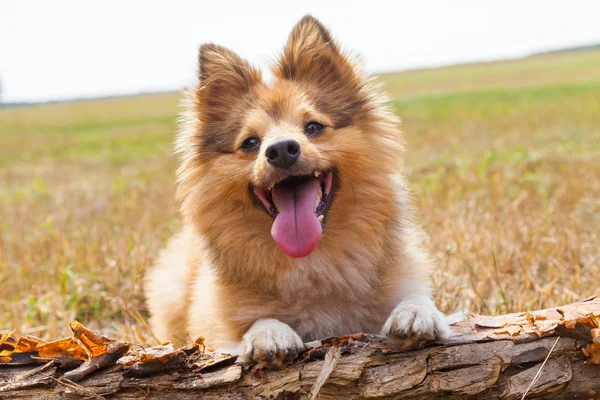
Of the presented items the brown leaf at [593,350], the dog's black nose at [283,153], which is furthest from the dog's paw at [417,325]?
the dog's black nose at [283,153]

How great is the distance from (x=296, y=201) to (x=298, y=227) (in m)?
0.17

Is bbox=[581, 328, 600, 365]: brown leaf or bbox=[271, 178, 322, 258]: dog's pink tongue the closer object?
bbox=[581, 328, 600, 365]: brown leaf

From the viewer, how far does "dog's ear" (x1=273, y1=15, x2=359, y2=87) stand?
376 centimetres

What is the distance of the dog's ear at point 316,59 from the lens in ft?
12.3

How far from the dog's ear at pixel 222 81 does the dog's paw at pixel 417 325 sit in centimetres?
177

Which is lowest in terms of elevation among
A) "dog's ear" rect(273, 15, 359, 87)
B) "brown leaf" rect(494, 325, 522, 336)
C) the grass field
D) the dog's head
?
the grass field

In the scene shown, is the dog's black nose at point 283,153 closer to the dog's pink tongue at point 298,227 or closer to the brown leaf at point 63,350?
the dog's pink tongue at point 298,227

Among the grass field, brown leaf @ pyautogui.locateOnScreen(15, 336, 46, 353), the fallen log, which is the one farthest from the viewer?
the grass field

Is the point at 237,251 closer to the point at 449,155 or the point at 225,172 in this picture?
the point at 225,172

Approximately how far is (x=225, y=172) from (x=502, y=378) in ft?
5.91

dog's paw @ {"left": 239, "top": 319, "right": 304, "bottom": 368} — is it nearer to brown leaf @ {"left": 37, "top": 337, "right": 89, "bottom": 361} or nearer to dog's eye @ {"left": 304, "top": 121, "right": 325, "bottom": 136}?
brown leaf @ {"left": 37, "top": 337, "right": 89, "bottom": 361}

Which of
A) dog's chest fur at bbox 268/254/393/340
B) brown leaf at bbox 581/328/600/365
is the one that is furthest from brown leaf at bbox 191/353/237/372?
brown leaf at bbox 581/328/600/365

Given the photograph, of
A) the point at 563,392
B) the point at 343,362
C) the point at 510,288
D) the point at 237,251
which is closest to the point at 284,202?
the point at 237,251

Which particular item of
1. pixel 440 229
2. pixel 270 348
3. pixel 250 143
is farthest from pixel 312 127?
pixel 440 229
